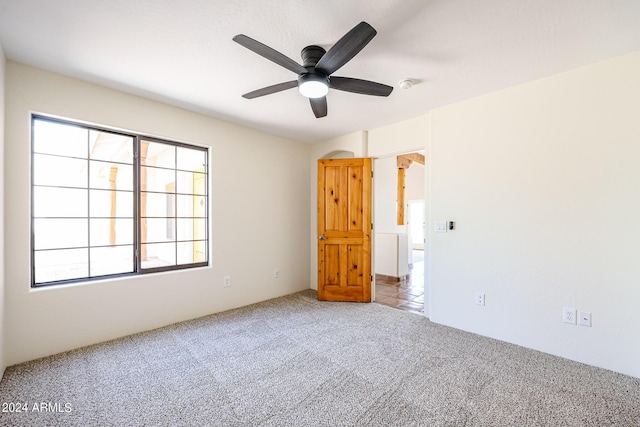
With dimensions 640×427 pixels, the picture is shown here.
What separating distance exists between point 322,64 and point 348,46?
0.82 ft

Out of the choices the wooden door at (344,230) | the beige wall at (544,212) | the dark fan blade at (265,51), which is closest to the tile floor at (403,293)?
the wooden door at (344,230)

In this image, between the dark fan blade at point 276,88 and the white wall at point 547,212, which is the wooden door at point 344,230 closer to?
the white wall at point 547,212

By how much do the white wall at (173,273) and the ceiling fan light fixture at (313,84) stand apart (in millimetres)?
1884

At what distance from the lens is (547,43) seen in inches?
75.0

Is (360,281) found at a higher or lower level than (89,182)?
lower

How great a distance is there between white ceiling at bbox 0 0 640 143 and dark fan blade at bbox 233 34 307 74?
0.80 feet

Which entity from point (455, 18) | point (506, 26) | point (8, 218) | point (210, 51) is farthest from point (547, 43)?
point (8, 218)

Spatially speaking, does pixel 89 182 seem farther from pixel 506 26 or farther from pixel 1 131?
pixel 506 26

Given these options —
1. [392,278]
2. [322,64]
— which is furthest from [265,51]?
[392,278]

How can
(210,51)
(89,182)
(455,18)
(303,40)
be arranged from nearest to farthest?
1. (455,18)
2. (303,40)
3. (210,51)
4. (89,182)

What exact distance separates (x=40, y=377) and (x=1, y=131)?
1875mm

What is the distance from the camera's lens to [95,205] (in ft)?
8.98

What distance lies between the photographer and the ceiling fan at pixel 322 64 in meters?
1.51

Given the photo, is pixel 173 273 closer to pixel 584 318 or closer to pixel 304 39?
pixel 304 39
